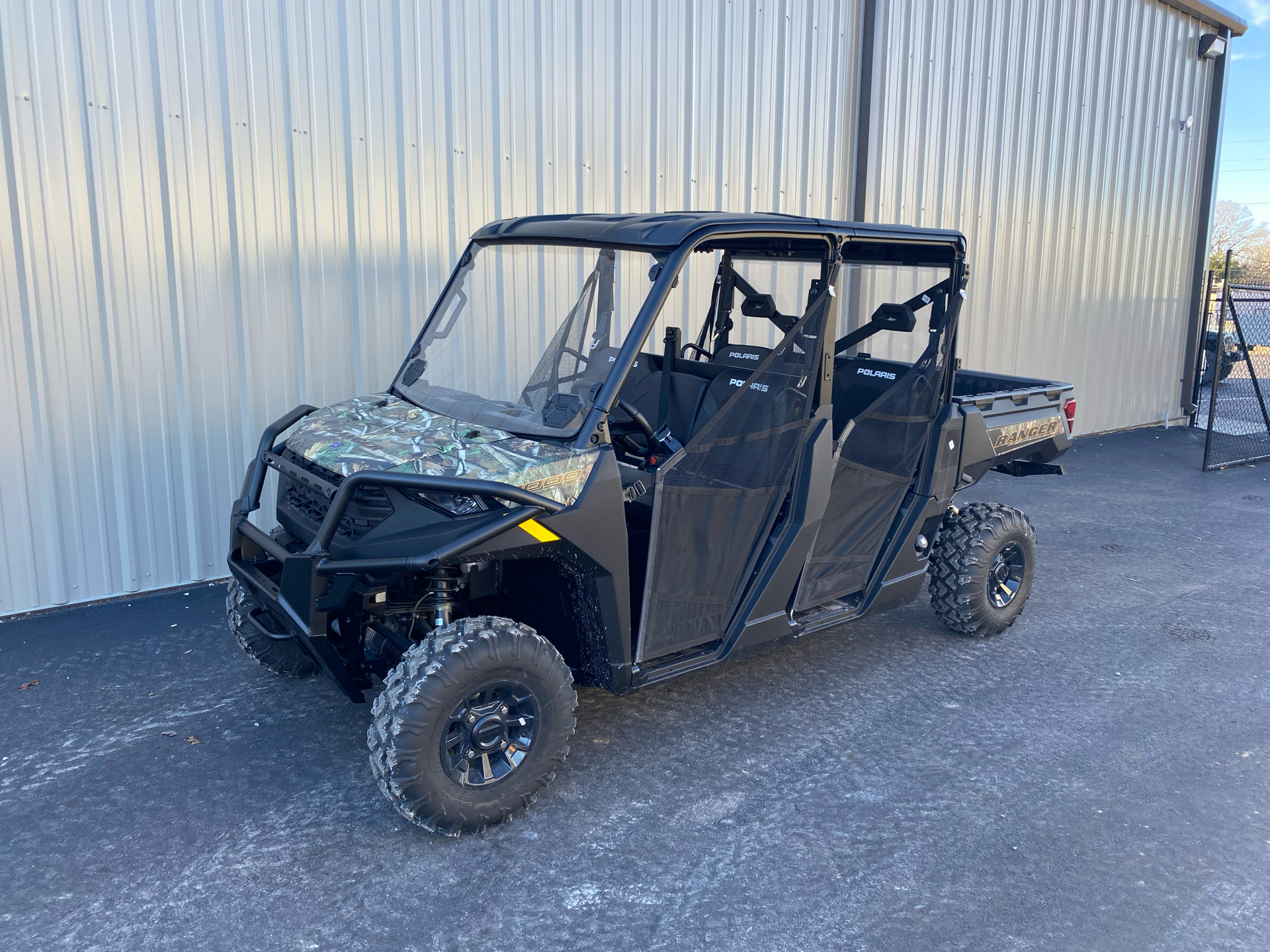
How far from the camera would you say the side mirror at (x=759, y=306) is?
15.1 feet

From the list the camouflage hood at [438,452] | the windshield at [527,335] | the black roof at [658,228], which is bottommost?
the camouflage hood at [438,452]

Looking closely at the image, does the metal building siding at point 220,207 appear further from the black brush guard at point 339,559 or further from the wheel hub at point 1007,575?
the wheel hub at point 1007,575

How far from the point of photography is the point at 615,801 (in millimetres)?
3557

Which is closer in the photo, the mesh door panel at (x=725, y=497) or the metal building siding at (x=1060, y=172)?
the mesh door panel at (x=725, y=497)

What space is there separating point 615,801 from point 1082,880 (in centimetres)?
156

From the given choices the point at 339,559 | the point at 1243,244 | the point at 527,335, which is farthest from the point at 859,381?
the point at 1243,244

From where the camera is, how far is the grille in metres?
3.33

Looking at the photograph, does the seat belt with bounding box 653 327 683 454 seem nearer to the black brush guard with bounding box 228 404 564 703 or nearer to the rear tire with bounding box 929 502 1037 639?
the black brush guard with bounding box 228 404 564 703

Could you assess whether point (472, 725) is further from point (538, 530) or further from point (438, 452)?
point (438, 452)

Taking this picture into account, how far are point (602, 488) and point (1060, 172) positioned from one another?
9.41 metres

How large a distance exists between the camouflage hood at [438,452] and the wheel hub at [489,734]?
27.4 inches

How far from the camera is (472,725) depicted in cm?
326

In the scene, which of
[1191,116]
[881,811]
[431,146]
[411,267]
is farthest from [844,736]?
[1191,116]

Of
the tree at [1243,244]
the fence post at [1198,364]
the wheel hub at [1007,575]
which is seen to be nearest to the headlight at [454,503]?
the wheel hub at [1007,575]
